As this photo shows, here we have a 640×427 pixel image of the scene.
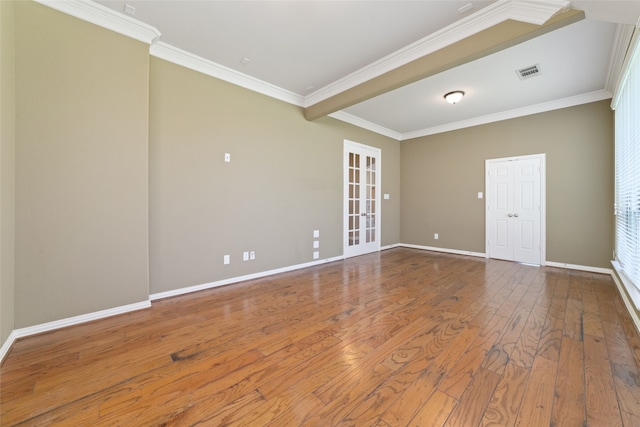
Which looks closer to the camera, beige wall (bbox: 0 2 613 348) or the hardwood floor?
the hardwood floor

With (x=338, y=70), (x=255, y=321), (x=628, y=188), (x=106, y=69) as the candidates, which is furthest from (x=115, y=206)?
(x=628, y=188)

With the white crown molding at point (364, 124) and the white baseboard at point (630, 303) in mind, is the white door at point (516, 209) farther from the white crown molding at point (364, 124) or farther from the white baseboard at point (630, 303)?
the white crown molding at point (364, 124)

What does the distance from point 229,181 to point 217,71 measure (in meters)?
1.46

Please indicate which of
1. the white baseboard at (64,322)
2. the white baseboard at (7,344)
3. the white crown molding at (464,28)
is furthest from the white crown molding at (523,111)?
the white baseboard at (7,344)

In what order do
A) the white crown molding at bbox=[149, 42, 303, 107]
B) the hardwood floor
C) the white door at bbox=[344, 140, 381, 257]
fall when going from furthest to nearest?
the white door at bbox=[344, 140, 381, 257] → the white crown molding at bbox=[149, 42, 303, 107] → the hardwood floor

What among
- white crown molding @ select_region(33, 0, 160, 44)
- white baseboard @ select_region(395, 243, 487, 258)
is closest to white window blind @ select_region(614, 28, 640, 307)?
white baseboard @ select_region(395, 243, 487, 258)

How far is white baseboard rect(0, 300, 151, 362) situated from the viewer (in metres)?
1.96

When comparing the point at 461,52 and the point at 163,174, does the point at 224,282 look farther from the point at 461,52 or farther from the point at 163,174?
the point at 461,52

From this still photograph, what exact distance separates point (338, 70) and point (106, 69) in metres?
2.61

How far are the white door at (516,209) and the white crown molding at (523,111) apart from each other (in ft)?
2.70

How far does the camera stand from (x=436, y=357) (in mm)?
1837

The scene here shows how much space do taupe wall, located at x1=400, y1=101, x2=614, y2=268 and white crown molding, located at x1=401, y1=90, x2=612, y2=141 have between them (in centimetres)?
9

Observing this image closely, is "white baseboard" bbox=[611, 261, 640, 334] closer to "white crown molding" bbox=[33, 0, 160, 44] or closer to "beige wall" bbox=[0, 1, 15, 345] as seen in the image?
"beige wall" bbox=[0, 1, 15, 345]

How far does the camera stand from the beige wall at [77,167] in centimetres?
213
